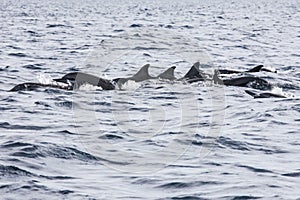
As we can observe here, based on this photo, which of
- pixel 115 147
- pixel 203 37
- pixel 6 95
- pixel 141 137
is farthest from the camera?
pixel 203 37

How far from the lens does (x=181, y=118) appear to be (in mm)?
15398

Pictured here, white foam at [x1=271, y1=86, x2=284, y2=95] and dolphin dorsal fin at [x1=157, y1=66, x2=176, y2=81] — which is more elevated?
dolphin dorsal fin at [x1=157, y1=66, x2=176, y2=81]

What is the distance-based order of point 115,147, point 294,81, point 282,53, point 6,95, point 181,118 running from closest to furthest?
1. point 115,147
2. point 181,118
3. point 6,95
4. point 294,81
5. point 282,53

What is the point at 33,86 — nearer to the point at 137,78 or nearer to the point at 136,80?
the point at 136,80

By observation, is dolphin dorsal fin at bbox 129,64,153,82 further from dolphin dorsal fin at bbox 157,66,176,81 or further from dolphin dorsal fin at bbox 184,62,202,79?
dolphin dorsal fin at bbox 184,62,202,79

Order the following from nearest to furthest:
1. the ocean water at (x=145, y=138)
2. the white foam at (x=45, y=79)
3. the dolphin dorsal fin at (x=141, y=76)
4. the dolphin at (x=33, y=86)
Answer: the ocean water at (x=145, y=138) < the dolphin at (x=33, y=86) < the white foam at (x=45, y=79) < the dolphin dorsal fin at (x=141, y=76)

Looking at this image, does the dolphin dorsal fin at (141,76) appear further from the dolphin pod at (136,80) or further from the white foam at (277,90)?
the white foam at (277,90)

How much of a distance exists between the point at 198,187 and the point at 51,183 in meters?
1.85

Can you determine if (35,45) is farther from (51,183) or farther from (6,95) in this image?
(51,183)

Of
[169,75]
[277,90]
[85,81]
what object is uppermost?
[85,81]

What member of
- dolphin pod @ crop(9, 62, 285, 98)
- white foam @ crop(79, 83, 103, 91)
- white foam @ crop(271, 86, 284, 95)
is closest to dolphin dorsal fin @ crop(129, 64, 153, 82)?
dolphin pod @ crop(9, 62, 285, 98)

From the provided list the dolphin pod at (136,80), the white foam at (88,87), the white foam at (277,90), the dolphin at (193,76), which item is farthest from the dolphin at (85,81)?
the white foam at (277,90)

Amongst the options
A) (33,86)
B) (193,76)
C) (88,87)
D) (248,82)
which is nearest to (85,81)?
(88,87)

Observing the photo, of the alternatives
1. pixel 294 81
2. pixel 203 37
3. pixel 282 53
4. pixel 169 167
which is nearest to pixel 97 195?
pixel 169 167
